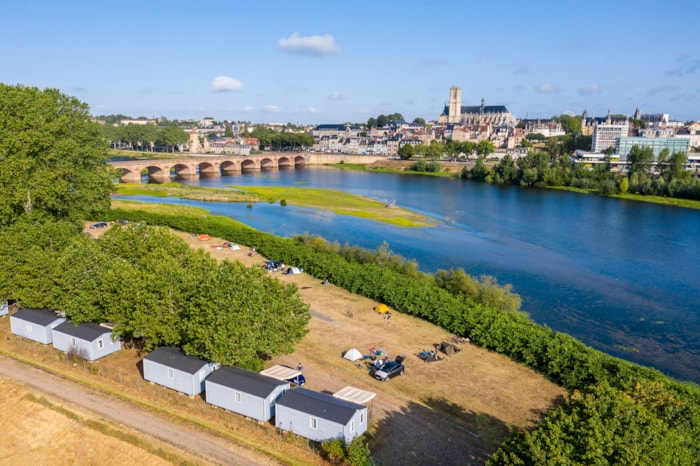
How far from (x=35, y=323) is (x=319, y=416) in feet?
46.8

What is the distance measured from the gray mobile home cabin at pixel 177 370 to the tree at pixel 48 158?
49.5 ft

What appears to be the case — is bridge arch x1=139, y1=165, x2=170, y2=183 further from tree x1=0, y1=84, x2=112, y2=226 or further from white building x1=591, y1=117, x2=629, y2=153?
white building x1=591, y1=117, x2=629, y2=153

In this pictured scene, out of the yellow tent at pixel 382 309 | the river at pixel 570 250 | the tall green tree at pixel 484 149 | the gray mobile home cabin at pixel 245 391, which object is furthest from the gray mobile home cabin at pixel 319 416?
the tall green tree at pixel 484 149

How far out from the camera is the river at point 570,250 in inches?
1187

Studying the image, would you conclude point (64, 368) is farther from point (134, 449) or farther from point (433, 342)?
point (433, 342)

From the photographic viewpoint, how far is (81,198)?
3197 cm

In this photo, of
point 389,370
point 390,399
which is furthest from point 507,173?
point 390,399

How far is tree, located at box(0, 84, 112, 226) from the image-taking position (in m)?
28.7

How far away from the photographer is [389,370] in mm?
21562

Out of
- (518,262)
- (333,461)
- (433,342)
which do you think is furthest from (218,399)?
(518,262)

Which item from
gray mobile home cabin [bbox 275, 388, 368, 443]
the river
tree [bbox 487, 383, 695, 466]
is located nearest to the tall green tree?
the river

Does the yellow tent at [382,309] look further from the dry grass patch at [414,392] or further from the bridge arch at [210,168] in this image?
the bridge arch at [210,168]

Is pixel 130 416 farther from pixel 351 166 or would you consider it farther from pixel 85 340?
pixel 351 166

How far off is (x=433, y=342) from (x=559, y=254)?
83.2 feet
